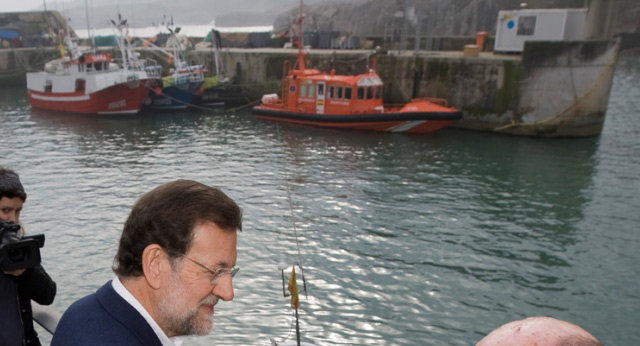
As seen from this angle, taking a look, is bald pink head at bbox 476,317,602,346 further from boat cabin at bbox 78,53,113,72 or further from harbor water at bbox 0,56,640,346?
boat cabin at bbox 78,53,113,72

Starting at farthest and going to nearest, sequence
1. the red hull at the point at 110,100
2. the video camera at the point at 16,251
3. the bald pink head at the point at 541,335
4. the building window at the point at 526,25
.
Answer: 1. the red hull at the point at 110,100
2. the building window at the point at 526,25
3. the video camera at the point at 16,251
4. the bald pink head at the point at 541,335

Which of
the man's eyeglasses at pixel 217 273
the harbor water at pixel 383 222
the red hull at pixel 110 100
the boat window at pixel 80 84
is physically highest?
the man's eyeglasses at pixel 217 273

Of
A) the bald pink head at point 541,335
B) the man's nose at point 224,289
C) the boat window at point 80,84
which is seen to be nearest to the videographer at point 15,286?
the man's nose at point 224,289

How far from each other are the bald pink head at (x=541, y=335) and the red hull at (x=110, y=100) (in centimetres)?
2824

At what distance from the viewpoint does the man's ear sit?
1634 mm

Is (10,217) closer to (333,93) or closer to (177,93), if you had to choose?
(333,93)

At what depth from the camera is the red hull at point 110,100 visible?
26391mm

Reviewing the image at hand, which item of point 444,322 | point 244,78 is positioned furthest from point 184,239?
point 244,78

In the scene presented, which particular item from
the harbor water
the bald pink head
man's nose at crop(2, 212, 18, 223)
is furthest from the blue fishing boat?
the bald pink head

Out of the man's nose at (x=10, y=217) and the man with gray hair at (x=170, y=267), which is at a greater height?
the man with gray hair at (x=170, y=267)

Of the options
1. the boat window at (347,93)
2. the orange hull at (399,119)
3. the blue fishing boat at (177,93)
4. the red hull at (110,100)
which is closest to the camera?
the orange hull at (399,119)

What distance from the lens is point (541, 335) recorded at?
992mm

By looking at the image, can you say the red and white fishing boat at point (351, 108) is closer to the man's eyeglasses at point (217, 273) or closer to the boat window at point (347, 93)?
the boat window at point (347, 93)

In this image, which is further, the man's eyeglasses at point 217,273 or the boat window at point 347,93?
the boat window at point 347,93
